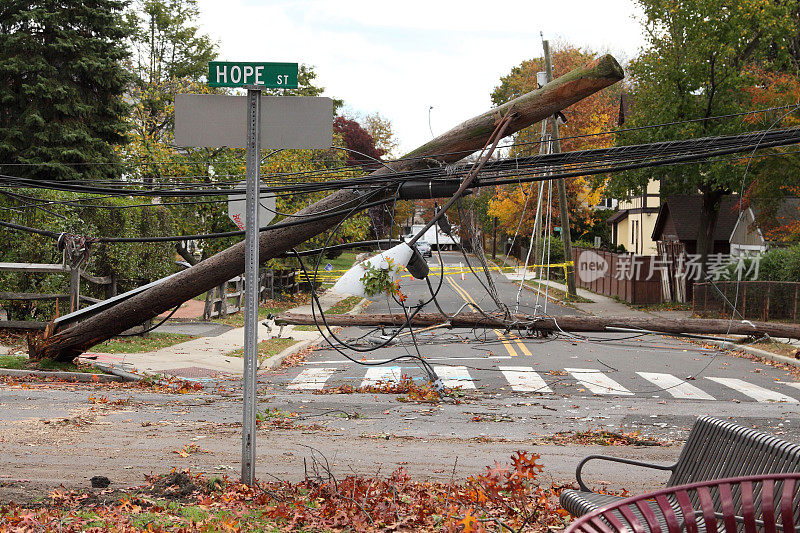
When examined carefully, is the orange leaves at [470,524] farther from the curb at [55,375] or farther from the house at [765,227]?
the house at [765,227]

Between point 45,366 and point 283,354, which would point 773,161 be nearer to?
point 283,354

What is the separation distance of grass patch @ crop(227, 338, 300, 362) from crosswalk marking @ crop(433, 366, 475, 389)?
420 cm

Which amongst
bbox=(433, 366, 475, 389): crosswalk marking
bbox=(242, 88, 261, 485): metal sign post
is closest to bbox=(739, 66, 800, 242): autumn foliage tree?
bbox=(433, 366, 475, 389): crosswalk marking

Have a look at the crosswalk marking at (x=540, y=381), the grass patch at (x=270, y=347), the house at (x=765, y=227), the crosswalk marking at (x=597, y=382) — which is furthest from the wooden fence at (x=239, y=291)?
the house at (x=765, y=227)

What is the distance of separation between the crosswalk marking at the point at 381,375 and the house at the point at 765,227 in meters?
13.4

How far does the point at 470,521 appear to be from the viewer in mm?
4406

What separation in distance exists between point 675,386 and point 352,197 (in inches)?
305

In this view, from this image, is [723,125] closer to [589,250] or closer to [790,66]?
[790,66]

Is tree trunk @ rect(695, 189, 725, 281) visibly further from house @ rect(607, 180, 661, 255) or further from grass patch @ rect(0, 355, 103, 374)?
grass patch @ rect(0, 355, 103, 374)

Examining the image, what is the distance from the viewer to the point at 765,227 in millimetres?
29922

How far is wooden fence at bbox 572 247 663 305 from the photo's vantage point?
1310 inches

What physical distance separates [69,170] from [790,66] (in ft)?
89.4

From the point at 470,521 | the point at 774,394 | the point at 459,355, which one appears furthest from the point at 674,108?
the point at 470,521

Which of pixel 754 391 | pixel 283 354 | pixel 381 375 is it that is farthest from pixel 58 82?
pixel 754 391
